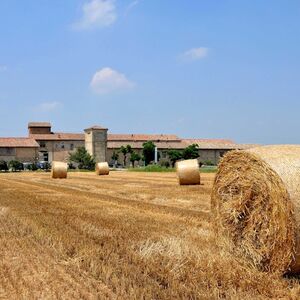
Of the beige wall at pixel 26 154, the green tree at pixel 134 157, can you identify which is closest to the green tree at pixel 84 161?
the beige wall at pixel 26 154

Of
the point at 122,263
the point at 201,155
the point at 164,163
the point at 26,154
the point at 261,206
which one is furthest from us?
the point at 201,155

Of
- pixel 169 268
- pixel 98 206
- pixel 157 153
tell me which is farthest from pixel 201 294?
pixel 157 153

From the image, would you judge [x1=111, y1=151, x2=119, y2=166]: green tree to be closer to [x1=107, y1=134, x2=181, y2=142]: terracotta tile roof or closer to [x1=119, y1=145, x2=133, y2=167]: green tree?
[x1=119, y1=145, x2=133, y2=167]: green tree

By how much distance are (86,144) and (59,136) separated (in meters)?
5.73

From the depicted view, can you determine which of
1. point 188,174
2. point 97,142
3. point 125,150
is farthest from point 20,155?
point 188,174

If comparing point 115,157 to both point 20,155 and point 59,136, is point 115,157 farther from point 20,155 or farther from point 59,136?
point 20,155

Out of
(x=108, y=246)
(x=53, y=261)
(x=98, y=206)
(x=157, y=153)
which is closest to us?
(x=53, y=261)

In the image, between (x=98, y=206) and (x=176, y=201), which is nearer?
(x=98, y=206)

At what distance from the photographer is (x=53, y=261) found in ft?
22.7

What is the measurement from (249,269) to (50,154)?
100749mm

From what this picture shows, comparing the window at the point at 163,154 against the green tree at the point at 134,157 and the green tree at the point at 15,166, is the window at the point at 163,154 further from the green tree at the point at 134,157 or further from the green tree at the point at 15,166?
the green tree at the point at 15,166

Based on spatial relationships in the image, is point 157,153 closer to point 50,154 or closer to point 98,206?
point 50,154

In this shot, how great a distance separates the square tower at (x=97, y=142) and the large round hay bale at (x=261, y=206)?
95.6 metres

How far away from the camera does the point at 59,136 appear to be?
109 meters
